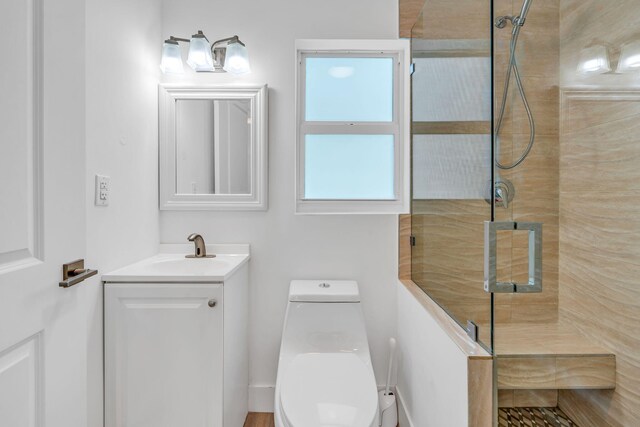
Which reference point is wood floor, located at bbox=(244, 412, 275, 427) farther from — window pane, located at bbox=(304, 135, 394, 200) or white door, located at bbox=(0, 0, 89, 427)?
window pane, located at bbox=(304, 135, 394, 200)

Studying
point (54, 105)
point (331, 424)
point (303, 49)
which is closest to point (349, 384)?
point (331, 424)

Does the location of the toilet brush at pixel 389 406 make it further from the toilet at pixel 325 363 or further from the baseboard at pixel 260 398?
the baseboard at pixel 260 398

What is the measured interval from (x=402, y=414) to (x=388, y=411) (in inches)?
3.0

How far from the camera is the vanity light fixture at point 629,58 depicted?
1.22 metres

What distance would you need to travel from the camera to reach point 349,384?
1386 mm

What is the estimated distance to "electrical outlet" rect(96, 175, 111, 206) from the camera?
4.66 feet

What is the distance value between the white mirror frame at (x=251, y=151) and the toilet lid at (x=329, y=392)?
0.85 m

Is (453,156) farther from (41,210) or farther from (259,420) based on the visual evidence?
(259,420)

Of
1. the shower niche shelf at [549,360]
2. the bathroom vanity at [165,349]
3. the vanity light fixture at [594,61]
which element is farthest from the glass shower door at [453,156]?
the bathroom vanity at [165,349]

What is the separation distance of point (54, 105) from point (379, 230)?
1.52 m

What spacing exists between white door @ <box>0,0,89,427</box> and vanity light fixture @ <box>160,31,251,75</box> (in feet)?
3.03

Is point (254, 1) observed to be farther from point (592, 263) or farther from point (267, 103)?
point (592, 263)

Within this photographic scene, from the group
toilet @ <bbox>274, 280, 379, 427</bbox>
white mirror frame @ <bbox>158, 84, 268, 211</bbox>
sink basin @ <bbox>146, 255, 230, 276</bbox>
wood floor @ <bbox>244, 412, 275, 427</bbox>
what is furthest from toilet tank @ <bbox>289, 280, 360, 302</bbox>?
wood floor @ <bbox>244, 412, 275, 427</bbox>

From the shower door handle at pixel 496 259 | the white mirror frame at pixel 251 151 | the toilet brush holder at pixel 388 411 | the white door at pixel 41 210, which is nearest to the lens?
the white door at pixel 41 210
